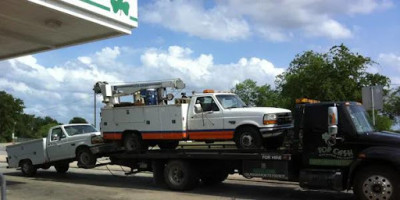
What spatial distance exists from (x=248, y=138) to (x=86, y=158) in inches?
265

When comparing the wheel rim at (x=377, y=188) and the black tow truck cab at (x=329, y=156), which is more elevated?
the black tow truck cab at (x=329, y=156)

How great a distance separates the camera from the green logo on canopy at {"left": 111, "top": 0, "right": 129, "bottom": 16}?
9.77m

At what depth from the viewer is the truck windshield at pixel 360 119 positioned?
1132cm

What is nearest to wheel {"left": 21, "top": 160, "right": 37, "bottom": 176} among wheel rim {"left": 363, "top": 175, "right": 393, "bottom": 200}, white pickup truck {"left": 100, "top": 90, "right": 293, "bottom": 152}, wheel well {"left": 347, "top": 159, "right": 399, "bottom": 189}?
white pickup truck {"left": 100, "top": 90, "right": 293, "bottom": 152}

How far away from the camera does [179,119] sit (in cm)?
1486

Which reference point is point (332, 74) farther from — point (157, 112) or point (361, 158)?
point (361, 158)

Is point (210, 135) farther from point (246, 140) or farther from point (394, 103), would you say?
point (394, 103)

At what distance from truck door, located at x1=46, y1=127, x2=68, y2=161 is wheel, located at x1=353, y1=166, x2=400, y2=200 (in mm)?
11132

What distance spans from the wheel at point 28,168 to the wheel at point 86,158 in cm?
269

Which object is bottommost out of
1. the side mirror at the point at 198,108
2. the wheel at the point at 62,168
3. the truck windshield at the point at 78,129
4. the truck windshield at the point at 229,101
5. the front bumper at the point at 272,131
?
the wheel at the point at 62,168

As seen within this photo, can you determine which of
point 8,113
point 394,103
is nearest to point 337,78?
point 394,103

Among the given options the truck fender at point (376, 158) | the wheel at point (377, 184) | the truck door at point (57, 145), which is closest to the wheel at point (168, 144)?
the truck door at point (57, 145)

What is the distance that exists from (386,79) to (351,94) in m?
4.20

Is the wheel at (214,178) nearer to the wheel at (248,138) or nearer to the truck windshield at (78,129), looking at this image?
the wheel at (248,138)
